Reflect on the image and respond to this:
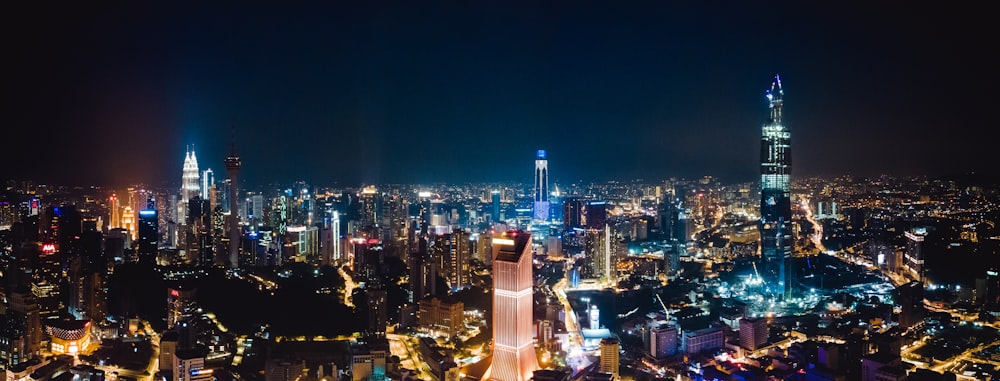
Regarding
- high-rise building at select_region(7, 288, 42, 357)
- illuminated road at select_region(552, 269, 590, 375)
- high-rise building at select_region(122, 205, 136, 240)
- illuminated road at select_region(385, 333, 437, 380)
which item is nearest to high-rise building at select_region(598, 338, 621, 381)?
illuminated road at select_region(552, 269, 590, 375)

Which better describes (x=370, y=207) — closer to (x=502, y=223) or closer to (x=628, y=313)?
(x=502, y=223)

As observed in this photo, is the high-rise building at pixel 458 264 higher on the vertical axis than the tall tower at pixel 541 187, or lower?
lower

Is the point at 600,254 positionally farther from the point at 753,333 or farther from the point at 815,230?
the point at 815,230

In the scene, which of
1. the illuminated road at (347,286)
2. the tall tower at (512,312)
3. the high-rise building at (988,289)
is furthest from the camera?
the illuminated road at (347,286)

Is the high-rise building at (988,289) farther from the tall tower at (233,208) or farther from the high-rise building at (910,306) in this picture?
the tall tower at (233,208)

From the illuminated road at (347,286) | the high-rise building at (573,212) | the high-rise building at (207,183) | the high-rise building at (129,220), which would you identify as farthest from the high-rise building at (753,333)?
the high-rise building at (129,220)

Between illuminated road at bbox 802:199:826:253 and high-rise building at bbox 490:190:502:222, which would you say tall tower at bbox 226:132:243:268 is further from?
illuminated road at bbox 802:199:826:253
